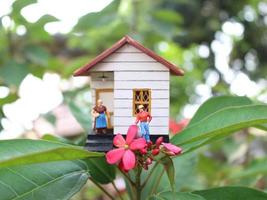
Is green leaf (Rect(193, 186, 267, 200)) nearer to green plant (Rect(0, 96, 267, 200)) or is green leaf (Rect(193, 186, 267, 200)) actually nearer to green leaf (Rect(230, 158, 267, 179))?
green plant (Rect(0, 96, 267, 200))

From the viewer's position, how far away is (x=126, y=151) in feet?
3.56

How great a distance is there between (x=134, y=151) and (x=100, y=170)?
36cm

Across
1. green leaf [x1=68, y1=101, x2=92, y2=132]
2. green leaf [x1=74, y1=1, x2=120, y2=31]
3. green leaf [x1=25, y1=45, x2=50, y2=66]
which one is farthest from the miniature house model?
green leaf [x1=74, y1=1, x2=120, y2=31]

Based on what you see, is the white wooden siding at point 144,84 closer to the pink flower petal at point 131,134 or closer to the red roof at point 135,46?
the red roof at point 135,46

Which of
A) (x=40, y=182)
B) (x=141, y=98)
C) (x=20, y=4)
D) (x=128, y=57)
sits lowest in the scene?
(x=40, y=182)

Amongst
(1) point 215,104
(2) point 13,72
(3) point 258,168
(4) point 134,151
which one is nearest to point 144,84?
(4) point 134,151

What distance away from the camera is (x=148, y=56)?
1.26 m

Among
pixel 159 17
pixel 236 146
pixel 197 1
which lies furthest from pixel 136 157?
pixel 197 1

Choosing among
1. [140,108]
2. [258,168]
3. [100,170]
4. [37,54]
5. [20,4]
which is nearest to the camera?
[140,108]

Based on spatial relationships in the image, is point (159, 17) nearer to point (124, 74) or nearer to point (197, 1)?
point (124, 74)

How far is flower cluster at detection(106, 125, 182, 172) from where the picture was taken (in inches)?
42.3

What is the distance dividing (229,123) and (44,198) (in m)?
0.48

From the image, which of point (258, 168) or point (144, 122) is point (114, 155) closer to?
point (144, 122)

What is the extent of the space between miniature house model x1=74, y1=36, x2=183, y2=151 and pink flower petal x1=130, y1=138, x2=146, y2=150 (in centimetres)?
16
